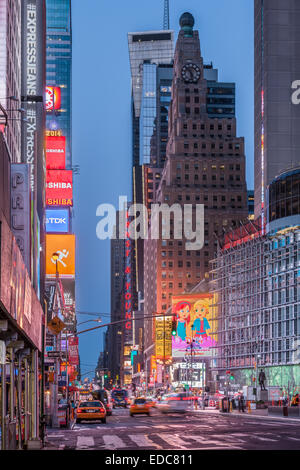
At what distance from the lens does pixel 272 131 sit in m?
164


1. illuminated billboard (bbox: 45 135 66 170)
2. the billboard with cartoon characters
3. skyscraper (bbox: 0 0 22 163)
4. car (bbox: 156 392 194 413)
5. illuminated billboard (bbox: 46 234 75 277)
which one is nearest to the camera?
car (bbox: 156 392 194 413)

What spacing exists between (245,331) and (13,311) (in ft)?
394

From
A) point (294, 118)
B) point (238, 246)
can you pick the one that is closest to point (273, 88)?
point (294, 118)

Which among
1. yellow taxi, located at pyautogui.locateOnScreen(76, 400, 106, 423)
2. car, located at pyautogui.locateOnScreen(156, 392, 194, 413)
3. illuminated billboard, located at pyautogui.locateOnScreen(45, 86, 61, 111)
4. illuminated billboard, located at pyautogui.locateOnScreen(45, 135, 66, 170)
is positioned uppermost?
illuminated billboard, located at pyautogui.locateOnScreen(45, 86, 61, 111)

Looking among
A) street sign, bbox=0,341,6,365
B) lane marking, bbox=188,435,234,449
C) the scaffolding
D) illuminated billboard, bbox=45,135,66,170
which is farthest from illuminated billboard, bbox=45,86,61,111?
street sign, bbox=0,341,6,365

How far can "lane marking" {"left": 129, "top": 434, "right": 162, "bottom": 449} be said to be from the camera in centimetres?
2859

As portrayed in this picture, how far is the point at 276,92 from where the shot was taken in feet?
545

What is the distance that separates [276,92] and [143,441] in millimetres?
142253

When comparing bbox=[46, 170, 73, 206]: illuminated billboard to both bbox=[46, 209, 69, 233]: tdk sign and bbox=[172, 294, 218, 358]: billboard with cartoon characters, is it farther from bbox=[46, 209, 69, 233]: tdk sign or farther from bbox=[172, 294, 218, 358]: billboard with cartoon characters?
bbox=[172, 294, 218, 358]: billboard with cartoon characters

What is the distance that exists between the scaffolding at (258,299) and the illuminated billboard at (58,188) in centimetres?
3395

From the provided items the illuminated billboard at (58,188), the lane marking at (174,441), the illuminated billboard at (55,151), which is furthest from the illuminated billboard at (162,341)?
the lane marking at (174,441)

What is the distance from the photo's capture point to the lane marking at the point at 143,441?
28.6 metres

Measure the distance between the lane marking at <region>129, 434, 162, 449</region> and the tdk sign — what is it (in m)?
64.5
